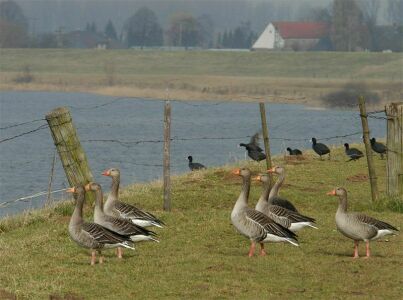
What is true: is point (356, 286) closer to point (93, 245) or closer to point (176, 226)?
point (93, 245)

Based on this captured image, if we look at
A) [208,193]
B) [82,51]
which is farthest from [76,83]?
[208,193]

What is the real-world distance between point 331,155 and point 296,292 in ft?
70.3

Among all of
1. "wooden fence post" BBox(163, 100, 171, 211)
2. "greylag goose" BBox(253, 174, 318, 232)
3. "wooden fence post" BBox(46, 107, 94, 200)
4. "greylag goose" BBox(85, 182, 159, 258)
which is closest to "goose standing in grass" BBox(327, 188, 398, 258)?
"greylag goose" BBox(253, 174, 318, 232)

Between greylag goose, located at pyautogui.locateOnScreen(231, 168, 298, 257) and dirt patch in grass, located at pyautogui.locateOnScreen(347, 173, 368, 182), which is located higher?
greylag goose, located at pyautogui.locateOnScreen(231, 168, 298, 257)

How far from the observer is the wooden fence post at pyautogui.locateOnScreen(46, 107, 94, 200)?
22.6 m

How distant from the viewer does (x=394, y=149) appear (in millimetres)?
23859

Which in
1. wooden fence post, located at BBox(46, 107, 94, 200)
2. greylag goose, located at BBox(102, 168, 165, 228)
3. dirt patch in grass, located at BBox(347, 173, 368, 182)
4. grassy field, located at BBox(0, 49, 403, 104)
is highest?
wooden fence post, located at BBox(46, 107, 94, 200)

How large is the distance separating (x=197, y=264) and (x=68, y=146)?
7265 millimetres

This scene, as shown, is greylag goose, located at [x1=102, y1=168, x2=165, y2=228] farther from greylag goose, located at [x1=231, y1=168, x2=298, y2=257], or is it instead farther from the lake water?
the lake water

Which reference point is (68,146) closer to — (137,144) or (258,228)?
(258,228)

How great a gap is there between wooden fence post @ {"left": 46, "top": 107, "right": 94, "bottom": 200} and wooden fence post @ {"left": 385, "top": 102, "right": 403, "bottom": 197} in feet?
22.1

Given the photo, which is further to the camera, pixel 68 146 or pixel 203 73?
pixel 203 73

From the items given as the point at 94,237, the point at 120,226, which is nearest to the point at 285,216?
the point at 120,226

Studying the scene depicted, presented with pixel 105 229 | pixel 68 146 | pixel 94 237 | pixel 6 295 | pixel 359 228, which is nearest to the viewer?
pixel 6 295
